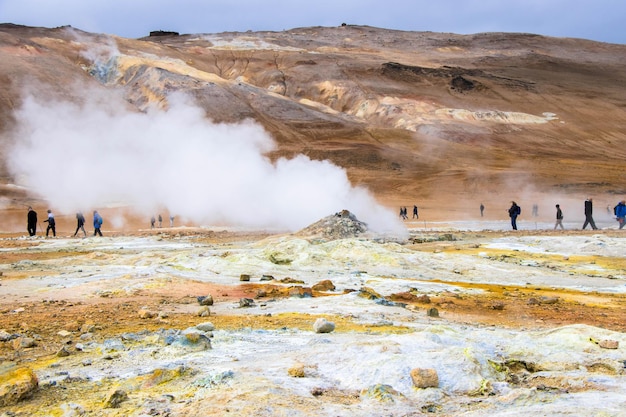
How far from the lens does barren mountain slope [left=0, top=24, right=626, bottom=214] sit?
212 feet

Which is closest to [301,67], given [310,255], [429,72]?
[429,72]

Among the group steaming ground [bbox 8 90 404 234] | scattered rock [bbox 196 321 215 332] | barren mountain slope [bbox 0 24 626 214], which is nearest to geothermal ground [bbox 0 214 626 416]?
scattered rock [bbox 196 321 215 332]

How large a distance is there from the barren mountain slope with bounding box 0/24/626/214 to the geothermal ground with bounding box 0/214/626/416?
41.6 meters

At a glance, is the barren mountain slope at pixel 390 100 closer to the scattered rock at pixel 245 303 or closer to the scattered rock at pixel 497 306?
the scattered rock at pixel 245 303

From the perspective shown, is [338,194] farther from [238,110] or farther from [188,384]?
[238,110]

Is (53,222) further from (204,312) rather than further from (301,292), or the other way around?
(204,312)

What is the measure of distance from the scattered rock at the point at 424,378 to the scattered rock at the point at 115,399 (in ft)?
7.60

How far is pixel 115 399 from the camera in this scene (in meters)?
5.12

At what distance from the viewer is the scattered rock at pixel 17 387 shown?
17.0 feet

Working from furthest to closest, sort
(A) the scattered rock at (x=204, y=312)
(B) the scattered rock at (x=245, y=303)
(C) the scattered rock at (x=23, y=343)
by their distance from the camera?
(B) the scattered rock at (x=245, y=303)
(A) the scattered rock at (x=204, y=312)
(C) the scattered rock at (x=23, y=343)

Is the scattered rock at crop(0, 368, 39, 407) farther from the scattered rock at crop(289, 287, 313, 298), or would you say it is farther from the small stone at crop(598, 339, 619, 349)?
the scattered rock at crop(289, 287, 313, 298)

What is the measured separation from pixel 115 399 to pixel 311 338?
283cm

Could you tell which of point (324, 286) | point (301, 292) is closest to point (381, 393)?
point (301, 292)

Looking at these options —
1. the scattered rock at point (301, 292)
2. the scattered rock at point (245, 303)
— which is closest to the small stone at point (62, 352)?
the scattered rock at point (245, 303)
